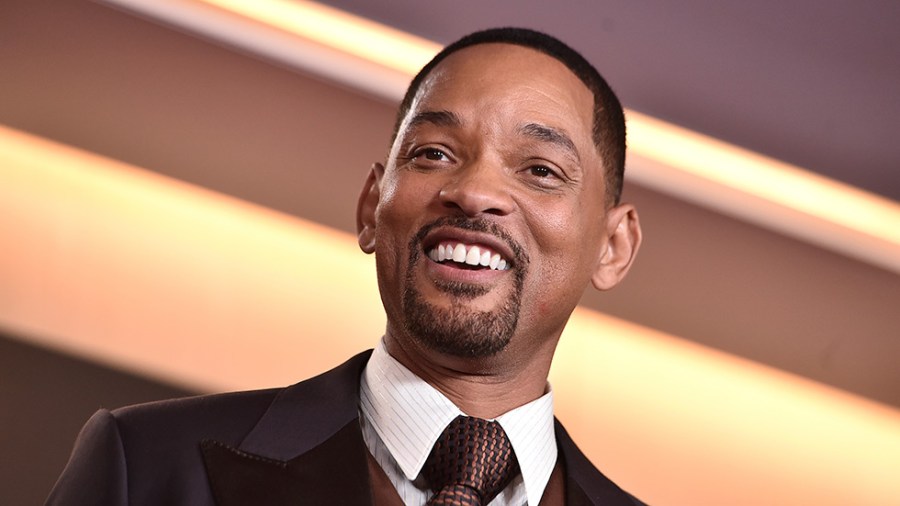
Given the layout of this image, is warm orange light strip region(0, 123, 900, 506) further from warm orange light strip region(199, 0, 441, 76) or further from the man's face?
the man's face

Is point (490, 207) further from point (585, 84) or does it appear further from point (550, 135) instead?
point (585, 84)

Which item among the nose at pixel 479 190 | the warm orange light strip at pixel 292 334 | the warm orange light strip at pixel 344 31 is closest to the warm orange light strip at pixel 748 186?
the warm orange light strip at pixel 344 31

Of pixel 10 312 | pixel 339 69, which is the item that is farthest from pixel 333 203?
pixel 10 312

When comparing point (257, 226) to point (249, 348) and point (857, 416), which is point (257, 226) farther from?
point (857, 416)

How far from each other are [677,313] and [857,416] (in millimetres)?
→ 365

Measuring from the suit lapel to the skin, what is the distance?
0.43 ft

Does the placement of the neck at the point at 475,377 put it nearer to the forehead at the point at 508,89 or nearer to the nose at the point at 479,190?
the nose at the point at 479,190

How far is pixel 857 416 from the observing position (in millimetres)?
2227

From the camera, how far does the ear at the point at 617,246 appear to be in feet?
5.69

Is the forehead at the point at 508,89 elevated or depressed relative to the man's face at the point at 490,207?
elevated

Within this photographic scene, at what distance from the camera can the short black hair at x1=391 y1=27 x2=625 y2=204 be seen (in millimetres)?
1690

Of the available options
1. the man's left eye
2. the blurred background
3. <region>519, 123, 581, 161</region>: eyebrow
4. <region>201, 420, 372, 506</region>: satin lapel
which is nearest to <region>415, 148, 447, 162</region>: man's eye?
the man's left eye

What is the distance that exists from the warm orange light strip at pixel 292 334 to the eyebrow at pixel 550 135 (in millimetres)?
640

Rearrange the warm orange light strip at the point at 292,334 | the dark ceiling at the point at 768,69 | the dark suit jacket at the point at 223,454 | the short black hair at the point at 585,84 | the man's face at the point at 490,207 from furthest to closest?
the dark ceiling at the point at 768,69, the warm orange light strip at the point at 292,334, the short black hair at the point at 585,84, the man's face at the point at 490,207, the dark suit jacket at the point at 223,454
